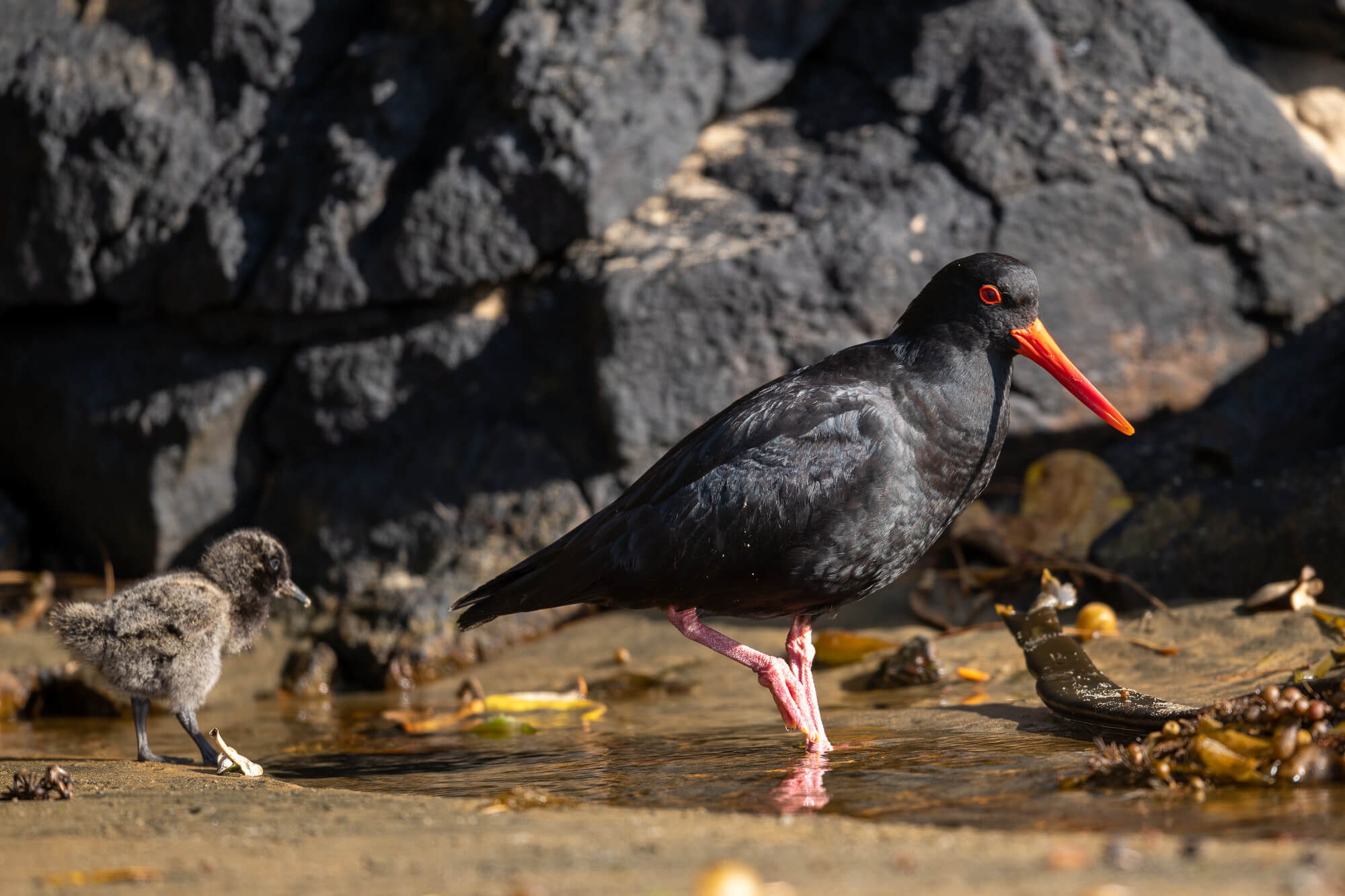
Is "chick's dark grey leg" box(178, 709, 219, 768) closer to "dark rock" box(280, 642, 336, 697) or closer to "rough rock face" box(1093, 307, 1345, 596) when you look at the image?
"dark rock" box(280, 642, 336, 697)

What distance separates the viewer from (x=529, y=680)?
19.4 feet

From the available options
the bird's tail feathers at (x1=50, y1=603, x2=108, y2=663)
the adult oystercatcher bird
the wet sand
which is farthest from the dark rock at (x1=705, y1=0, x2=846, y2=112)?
the bird's tail feathers at (x1=50, y1=603, x2=108, y2=663)

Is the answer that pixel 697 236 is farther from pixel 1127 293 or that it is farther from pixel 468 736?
pixel 468 736

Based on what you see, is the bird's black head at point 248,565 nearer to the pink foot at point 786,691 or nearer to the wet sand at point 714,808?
the wet sand at point 714,808

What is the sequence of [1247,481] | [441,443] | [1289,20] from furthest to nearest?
[1289,20]
[441,443]
[1247,481]

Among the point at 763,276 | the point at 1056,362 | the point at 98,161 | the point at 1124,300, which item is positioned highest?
the point at 98,161

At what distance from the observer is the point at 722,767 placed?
3.74 meters

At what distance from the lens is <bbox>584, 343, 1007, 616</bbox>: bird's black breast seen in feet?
13.6

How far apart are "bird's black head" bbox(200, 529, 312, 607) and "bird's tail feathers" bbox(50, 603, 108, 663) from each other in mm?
548

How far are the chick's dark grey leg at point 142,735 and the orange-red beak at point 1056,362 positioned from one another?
11.3 ft

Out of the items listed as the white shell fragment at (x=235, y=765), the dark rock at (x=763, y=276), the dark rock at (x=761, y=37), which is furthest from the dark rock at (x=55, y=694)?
the dark rock at (x=761, y=37)

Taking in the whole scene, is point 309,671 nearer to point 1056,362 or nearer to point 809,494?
point 809,494

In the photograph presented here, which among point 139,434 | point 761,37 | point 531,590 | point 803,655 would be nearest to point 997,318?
point 803,655

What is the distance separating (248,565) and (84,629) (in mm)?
695
